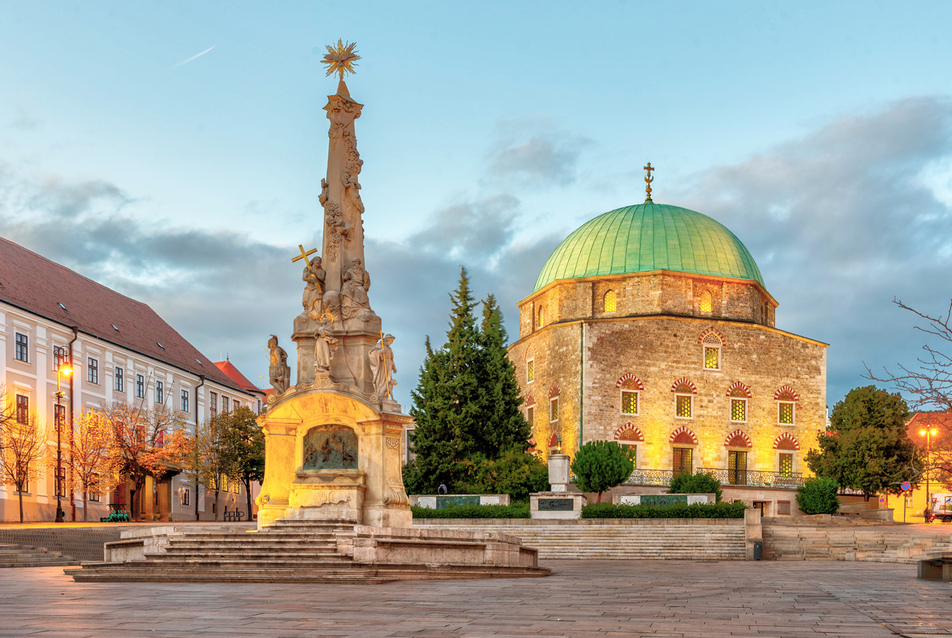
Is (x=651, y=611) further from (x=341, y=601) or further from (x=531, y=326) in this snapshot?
(x=531, y=326)

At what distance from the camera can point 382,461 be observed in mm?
21406

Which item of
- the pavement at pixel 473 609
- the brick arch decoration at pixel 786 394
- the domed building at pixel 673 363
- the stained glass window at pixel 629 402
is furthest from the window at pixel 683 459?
the pavement at pixel 473 609

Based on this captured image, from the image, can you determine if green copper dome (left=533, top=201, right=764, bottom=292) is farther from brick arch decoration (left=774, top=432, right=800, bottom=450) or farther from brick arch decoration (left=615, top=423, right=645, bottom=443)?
brick arch decoration (left=774, top=432, right=800, bottom=450)

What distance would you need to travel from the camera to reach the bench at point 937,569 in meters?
19.0

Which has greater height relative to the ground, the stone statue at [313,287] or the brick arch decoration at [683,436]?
the stone statue at [313,287]

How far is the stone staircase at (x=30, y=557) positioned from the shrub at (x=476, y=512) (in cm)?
1485

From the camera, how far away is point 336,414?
70.7 ft

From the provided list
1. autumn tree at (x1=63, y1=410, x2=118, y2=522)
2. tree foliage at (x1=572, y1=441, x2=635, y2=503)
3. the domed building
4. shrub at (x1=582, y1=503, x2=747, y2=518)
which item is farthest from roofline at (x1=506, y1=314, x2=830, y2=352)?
autumn tree at (x1=63, y1=410, x2=118, y2=522)

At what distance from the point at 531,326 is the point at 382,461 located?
40.9 m

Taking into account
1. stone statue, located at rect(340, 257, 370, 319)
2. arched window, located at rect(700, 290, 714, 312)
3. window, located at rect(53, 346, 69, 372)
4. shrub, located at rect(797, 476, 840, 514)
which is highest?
arched window, located at rect(700, 290, 714, 312)

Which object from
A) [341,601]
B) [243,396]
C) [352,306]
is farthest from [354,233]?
[243,396]

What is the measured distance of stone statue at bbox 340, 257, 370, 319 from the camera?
878 inches

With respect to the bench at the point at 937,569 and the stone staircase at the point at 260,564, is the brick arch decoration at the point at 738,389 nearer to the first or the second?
the bench at the point at 937,569

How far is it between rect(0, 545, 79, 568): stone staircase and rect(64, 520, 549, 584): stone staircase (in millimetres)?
4500
